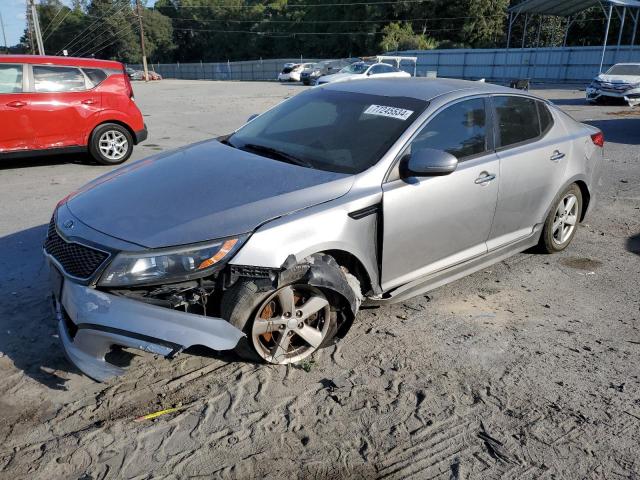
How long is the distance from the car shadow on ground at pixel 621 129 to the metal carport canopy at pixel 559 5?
16522mm

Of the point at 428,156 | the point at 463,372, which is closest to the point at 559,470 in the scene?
the point at 463,372

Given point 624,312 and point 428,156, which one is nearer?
point 428,156

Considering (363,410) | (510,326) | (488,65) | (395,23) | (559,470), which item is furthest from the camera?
(395,23)

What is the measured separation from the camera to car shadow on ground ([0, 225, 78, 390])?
3.21m

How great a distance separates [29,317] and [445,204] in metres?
2.98

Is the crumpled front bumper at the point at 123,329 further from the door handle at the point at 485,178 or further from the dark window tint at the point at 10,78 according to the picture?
the dark window tint at the point at 10,78

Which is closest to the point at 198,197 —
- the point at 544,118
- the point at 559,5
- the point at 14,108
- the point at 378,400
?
the point at 378,400

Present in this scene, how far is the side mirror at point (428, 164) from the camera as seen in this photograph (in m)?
3.40

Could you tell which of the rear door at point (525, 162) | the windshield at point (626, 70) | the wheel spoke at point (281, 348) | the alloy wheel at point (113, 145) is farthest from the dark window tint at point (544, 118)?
the windshield at point (626, 70)

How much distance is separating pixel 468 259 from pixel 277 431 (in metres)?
2.05

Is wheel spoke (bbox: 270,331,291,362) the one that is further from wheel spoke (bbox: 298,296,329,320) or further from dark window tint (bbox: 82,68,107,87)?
dark window tint (bbox: 82,68,107,87)

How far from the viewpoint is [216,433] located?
8.95ft

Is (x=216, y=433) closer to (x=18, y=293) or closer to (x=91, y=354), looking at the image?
(x=91, y=354)

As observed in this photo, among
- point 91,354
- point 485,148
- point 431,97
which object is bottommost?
point 91,354
